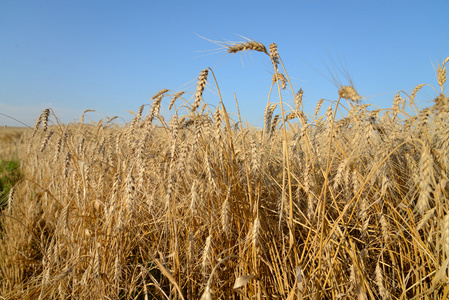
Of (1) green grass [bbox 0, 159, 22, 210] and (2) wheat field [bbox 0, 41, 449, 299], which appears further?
(1) green grass [bbox 0, 159, 22, 210]

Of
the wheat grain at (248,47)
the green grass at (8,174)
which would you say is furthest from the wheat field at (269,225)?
the green grass at (8,174)

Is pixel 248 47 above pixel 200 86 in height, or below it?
above

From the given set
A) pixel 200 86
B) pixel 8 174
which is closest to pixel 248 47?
pixel 200 86

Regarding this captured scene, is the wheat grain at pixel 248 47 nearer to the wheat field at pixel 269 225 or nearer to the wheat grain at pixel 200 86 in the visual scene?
the wheat field at pixel 269 225

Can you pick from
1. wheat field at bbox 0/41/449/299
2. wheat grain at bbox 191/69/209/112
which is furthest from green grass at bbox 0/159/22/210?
wheat grain at bbox 191/69/209/112

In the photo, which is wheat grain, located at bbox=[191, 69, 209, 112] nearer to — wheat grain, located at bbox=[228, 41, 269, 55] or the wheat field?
the wheat field

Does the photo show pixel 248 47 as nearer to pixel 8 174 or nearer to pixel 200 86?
pixel 200 86

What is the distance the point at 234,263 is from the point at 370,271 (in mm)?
837

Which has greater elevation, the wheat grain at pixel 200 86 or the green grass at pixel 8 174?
the wheat grain at pixel 200 86

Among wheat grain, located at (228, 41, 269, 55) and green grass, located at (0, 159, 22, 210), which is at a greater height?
wheat grain, located at (228, 41, 269, 55)

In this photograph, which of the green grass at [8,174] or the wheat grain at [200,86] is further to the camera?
the green grass at [8,174]

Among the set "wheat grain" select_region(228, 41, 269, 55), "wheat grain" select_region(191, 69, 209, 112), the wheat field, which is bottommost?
the wheat field

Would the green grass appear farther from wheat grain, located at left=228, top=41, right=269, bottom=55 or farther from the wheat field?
wheat grain, located at left=228, top=41, right=269, bottom=55

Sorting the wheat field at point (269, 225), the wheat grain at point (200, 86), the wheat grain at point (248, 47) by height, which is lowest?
the wheat field at point (269, 225)
